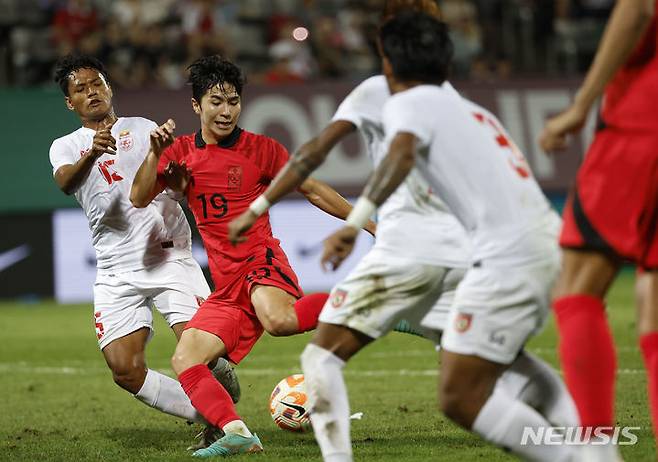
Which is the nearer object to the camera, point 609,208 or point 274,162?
point 609,208

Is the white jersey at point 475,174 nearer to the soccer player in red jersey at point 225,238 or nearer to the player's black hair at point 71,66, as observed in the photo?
the soccer player in red jersey at point 225,238

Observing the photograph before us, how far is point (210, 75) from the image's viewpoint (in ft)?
22.0

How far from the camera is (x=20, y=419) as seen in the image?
25.4 ft

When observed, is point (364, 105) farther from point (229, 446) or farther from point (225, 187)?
Answer: point (229, 446)

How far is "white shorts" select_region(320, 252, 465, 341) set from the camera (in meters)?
4.75

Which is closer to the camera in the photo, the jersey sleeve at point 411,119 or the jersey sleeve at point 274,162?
the jersey sleeve at point 411,119

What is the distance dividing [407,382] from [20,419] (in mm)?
2971

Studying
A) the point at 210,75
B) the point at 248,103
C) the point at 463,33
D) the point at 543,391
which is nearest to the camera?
the point at 543,391

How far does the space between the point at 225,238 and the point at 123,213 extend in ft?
3.23

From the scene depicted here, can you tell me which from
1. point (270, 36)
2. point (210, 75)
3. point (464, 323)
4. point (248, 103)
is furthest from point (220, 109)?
point (270, 36)

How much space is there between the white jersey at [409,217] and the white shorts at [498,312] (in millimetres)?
617

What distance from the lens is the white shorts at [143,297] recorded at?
702 cm

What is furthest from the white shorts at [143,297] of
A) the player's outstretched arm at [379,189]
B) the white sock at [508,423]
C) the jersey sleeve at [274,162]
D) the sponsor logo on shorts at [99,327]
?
the white sock at [508,423]

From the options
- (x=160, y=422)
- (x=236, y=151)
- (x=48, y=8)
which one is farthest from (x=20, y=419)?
(x=48, y=8)
